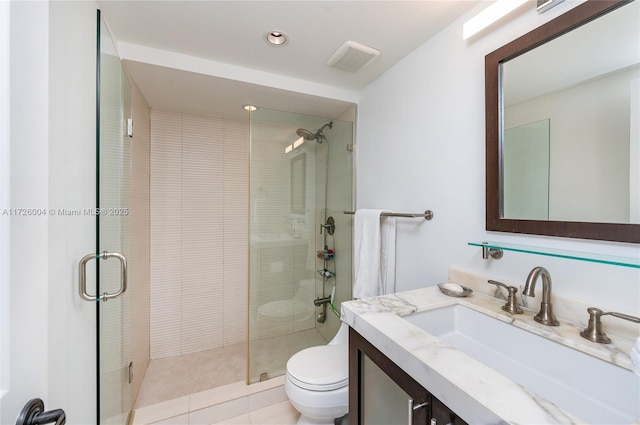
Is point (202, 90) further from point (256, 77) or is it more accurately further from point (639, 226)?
point (639, 226)

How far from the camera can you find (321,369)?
133 cm

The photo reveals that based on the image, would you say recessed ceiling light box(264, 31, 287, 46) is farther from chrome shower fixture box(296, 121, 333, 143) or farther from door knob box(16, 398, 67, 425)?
door knob box(16, 398, 67, 425)

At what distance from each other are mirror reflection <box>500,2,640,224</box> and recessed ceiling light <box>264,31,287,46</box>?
3.58 feet

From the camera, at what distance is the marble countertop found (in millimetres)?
469

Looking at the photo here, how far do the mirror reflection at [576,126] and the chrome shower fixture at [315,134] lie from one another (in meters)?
1.34

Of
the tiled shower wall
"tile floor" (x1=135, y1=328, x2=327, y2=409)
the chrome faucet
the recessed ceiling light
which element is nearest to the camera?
the chrome faucet

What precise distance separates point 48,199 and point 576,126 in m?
1.58

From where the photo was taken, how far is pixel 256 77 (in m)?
1.70

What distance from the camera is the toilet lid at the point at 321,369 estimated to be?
1.25 m

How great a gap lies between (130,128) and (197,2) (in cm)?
81

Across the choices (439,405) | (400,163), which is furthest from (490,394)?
(400,163)

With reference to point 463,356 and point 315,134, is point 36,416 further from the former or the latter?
point 315,134

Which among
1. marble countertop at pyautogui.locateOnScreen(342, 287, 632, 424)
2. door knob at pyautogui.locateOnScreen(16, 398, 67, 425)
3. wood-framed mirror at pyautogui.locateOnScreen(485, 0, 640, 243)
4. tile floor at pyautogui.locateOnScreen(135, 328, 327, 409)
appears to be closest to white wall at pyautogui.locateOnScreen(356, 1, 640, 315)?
wood-framed mirror at pyautogui.locateOnScreen(485, 0, 640, 243)

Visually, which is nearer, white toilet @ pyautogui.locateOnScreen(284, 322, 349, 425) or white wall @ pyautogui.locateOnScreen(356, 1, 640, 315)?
white wall @ pyautogui.locateOnScreen(356, 1, 640, 315)
